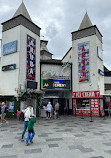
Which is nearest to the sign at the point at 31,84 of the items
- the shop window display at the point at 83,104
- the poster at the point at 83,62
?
the poster at the point at 83,62

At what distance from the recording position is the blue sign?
1850 centimetres

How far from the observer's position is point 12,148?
6.63 meters

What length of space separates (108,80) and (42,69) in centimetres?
1564

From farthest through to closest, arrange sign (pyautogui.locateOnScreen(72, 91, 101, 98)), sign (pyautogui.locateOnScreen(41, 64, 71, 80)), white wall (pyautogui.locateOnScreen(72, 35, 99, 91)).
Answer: sign (pyautogui.locateOnScreen(41, 64, 71, 80)), white wall (pyautogui.locateOnScreen(72, 35, 99, 91)), sign (pyautogui.locateOnScreen(72, 91, 101, 98))

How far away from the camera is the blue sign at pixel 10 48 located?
60.7ft

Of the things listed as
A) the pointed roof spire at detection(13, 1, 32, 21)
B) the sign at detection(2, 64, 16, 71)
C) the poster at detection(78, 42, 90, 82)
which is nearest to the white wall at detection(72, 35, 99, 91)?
the poster at detection(78, 42, 90, 82)

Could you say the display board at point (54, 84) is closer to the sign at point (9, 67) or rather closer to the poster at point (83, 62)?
the poster at point (83, 62)

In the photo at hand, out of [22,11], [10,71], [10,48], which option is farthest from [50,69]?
[22,11]

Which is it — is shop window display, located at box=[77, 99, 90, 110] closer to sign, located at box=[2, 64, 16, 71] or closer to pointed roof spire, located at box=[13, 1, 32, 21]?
sign, located at box=[2, 64, 16, 71]

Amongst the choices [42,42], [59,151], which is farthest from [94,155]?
[42,42]

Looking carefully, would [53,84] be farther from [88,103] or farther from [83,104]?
[88,103]

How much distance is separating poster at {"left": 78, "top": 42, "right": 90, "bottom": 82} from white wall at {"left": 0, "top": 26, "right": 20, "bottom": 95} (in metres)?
9.34

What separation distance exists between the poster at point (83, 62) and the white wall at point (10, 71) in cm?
934

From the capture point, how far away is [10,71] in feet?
61.2
